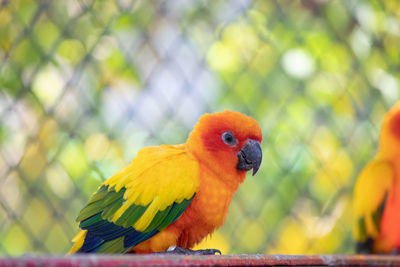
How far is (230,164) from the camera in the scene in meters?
0.75

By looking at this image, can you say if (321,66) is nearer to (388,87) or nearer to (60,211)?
(388,87)

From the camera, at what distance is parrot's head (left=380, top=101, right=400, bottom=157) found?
1.19 m

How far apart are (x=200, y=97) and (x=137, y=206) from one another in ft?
2.39

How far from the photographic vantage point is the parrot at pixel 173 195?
0.65 meters

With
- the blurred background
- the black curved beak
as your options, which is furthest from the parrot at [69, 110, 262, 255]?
the blurred background

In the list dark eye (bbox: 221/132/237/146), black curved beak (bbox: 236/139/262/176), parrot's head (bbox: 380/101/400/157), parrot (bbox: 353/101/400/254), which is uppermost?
dark eye (bbox: 221/132/237/146)

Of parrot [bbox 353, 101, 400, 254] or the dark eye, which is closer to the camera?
the dark eye

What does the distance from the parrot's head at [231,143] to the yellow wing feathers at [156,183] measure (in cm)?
5

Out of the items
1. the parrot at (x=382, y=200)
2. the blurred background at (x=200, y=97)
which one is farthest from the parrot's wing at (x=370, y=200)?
the blurred background at (x=200, y=97)

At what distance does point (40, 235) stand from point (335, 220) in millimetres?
983

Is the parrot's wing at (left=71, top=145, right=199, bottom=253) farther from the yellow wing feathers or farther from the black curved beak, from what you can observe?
the black curved beak

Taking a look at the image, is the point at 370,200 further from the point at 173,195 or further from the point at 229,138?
the point at 173,195

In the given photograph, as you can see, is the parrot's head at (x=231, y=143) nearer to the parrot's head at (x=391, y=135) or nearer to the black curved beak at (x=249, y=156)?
the black curved beak at (x=249, y=156)

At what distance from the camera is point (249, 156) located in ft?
2.47
